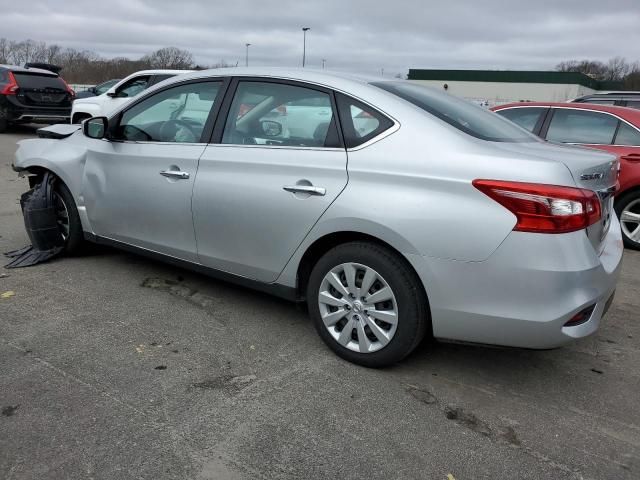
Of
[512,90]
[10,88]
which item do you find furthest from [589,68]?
[10,88]

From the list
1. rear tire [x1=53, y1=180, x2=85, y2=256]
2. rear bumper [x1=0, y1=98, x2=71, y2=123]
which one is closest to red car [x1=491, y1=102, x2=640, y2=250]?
rear tire [x1=53, y1=180, x2=85, y2=256]

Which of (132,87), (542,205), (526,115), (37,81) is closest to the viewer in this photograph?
(542,205)

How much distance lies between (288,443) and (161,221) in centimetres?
208

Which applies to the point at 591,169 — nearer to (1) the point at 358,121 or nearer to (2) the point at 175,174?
(1) the point at 358,121

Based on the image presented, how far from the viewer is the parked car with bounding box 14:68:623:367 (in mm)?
2664

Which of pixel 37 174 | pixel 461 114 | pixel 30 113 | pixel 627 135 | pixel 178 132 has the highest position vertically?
pixel 461 114

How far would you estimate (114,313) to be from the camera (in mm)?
3857

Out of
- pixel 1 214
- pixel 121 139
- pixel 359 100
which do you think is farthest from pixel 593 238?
pixel 1 214

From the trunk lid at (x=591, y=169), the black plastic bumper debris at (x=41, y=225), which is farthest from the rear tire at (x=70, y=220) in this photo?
the trunk lid at (x=591, y=169)

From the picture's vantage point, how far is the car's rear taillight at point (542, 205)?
260 cm

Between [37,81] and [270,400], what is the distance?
557 inches

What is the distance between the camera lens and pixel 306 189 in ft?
10.5

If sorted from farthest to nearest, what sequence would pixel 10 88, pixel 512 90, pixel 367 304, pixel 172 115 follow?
1. pixel 512 90
2. pixel 10 88
3. pixel 172 115
4. pixel 367 304

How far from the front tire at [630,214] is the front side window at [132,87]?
889cm
